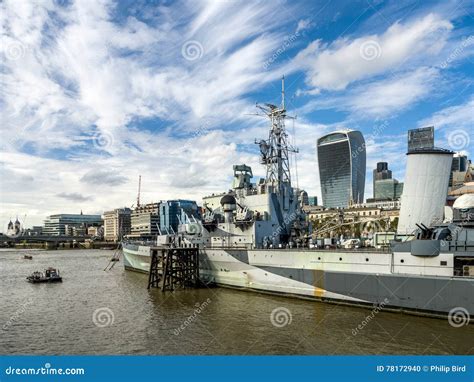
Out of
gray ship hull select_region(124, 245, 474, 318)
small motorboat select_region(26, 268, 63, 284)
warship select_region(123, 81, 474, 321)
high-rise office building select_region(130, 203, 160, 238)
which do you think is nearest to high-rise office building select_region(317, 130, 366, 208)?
high-rise office building select_region(130, 203, 160, 238)

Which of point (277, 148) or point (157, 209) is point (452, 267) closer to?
point (277, 148)

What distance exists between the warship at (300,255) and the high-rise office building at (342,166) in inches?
5297

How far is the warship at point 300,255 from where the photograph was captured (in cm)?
2053

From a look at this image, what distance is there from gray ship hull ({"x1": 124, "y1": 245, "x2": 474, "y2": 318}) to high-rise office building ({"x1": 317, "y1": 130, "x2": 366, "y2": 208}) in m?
141

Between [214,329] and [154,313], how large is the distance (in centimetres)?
600

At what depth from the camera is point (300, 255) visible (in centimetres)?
2702

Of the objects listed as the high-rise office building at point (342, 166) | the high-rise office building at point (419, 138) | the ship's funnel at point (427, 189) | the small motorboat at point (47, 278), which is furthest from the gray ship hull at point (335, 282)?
the high-rise office building at point (342, 166)

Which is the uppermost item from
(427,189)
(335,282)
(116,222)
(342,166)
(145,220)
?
(342,166)

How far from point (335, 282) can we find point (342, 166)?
152388 millimetres

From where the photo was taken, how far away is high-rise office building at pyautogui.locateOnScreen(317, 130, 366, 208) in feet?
555

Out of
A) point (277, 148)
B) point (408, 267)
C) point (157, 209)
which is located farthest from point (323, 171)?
point (408, 267)

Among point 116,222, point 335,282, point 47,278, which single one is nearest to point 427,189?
point 335,282

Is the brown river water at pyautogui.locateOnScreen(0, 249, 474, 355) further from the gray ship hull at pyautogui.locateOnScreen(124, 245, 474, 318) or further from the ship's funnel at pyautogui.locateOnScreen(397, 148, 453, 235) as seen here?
the ship's funnel at pyautogui.locateOnScreen(397, 148, 453, 235)

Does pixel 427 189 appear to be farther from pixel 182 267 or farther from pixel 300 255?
pixel 182 267
